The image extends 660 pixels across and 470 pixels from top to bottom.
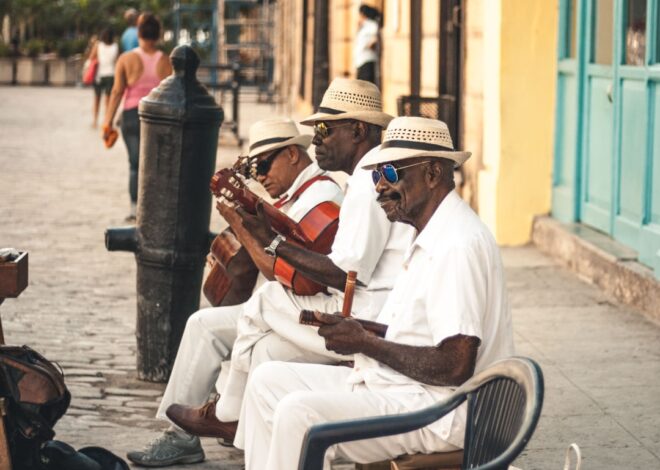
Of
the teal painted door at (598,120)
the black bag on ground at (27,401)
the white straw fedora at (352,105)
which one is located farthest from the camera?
the teal painted door at (598,120)

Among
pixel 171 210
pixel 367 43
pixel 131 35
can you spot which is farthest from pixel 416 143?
pixel 131 35

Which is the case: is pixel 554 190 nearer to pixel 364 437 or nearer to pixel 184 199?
pixel 184 199

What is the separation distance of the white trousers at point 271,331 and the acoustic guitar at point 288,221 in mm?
71

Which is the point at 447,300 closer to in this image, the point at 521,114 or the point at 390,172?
the point at 390,172

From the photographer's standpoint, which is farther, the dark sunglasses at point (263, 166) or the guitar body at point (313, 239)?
the dark sunglasses at point (263, 166)

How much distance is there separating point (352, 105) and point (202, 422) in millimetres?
1386

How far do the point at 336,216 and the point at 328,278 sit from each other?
391mm

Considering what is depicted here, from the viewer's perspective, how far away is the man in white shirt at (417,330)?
3855mm

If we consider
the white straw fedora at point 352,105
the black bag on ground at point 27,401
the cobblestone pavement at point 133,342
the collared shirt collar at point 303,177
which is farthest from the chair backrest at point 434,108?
the black bag on ground at point 27,401

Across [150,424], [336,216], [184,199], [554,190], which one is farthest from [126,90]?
[336,216]

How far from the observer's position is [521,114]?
10.1m

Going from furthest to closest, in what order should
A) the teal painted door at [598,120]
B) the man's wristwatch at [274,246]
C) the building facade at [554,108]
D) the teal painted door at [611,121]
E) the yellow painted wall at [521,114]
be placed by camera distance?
1. the yellow painted wall at [521,114]
2. the teal painted door at [598,120]
3. the building facade at [554,108]
4. the teal painted door at [611,121]
5. the man's wristwatch at [274,246]

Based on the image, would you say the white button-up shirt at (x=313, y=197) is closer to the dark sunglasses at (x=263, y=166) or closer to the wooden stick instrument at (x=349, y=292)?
the dark sunglasses at (x=263, y=166)

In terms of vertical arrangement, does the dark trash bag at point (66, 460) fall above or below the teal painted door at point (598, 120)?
below
